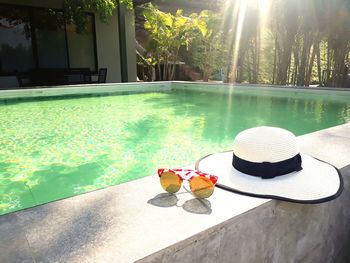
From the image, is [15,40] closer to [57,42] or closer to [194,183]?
[57,42]

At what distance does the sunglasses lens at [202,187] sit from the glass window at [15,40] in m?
11.0

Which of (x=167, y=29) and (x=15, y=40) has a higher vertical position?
(x=167, y=29)

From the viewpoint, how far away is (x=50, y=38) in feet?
36.4

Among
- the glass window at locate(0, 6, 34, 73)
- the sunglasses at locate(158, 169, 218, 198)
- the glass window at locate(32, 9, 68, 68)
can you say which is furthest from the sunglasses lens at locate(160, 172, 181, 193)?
the glass window at locate(32, 9, 68, 68)

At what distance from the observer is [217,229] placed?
1.09 m

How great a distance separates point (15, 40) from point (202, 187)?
11.3 metres

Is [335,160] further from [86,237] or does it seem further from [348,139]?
[86,237]

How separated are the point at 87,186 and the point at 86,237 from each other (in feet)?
5.68

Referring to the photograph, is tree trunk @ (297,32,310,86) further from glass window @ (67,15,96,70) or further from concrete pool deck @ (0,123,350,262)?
concrete pool deck @ (0,123,350,262)

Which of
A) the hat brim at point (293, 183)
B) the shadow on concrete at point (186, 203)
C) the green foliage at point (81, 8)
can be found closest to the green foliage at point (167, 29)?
the green foliage at point (81, 8)

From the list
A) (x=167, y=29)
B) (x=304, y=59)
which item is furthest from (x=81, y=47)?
(x=304, y=59)

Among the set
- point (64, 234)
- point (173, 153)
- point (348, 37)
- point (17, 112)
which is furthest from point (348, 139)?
point (348, 37)

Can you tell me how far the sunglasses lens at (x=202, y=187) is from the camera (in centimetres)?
126

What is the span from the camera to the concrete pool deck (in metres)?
0.95
